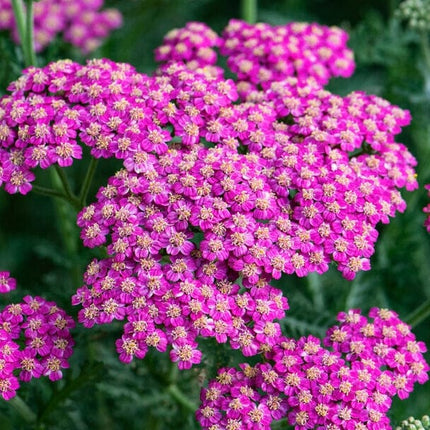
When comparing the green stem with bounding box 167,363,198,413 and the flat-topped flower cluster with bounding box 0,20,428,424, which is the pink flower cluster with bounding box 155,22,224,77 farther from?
the green stem with bounding box 167,363,198,413

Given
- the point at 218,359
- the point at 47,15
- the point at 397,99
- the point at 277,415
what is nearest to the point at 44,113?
the point at 218,359

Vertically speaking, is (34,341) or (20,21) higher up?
(20,21)

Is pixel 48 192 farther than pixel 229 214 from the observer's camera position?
Yes

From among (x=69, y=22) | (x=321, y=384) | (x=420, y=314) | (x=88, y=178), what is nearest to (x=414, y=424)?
(x=321, y=384)

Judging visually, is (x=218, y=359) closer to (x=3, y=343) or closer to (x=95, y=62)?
(x=3, y=343)

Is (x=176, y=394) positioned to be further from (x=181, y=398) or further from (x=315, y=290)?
(x=315, y=290)

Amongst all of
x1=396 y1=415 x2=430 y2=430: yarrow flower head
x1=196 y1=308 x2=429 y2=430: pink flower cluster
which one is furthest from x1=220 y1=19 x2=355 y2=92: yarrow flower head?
x1=396 y1=415 x2=430 y2=430: yarrow flower head
